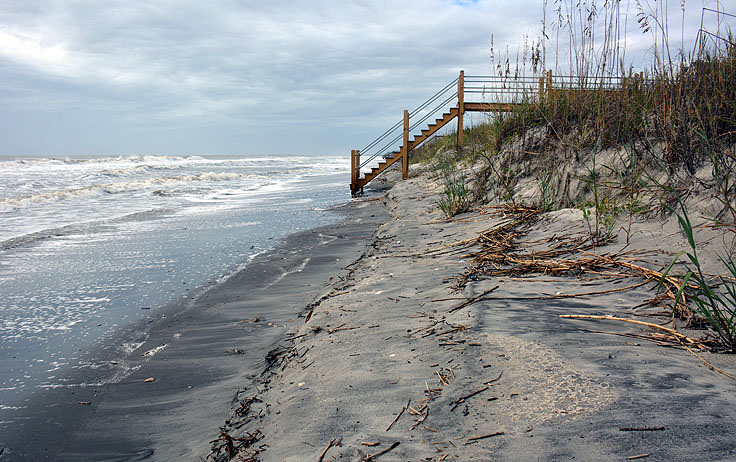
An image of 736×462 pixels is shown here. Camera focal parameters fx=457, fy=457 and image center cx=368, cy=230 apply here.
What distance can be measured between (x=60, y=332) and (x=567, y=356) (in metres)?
3.93

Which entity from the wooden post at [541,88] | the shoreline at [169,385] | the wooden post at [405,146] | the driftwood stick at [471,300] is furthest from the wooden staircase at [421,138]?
the driftwood stick at [471,300]

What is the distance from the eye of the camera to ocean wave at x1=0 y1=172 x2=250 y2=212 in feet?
43.6

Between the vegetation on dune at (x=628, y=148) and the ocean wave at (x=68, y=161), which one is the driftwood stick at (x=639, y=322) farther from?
the ocean wave at (x=68, y=161)

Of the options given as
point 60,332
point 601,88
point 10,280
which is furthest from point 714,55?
point 10,280

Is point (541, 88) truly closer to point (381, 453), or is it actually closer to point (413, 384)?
point (413, 384)

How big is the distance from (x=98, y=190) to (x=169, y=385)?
1652 cm

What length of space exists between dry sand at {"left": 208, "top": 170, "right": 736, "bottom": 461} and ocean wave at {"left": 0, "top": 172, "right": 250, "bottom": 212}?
44.4 ft

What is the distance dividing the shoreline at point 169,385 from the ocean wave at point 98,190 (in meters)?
11.5

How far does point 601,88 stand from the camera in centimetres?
530

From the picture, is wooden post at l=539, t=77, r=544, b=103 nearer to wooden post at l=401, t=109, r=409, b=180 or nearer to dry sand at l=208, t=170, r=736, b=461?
dry sand at l=208, t=170, r=736, b=461

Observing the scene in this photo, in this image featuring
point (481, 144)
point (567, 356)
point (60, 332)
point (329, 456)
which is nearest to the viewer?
point (329, 456)

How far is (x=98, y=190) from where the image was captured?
16.8 metres

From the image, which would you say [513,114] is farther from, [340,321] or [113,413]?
[113,413]

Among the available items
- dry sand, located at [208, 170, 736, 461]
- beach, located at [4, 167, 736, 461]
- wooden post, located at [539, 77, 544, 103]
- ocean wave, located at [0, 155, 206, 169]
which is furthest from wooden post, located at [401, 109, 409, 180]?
ocean wave, located at [0, 155, 206, 169]
